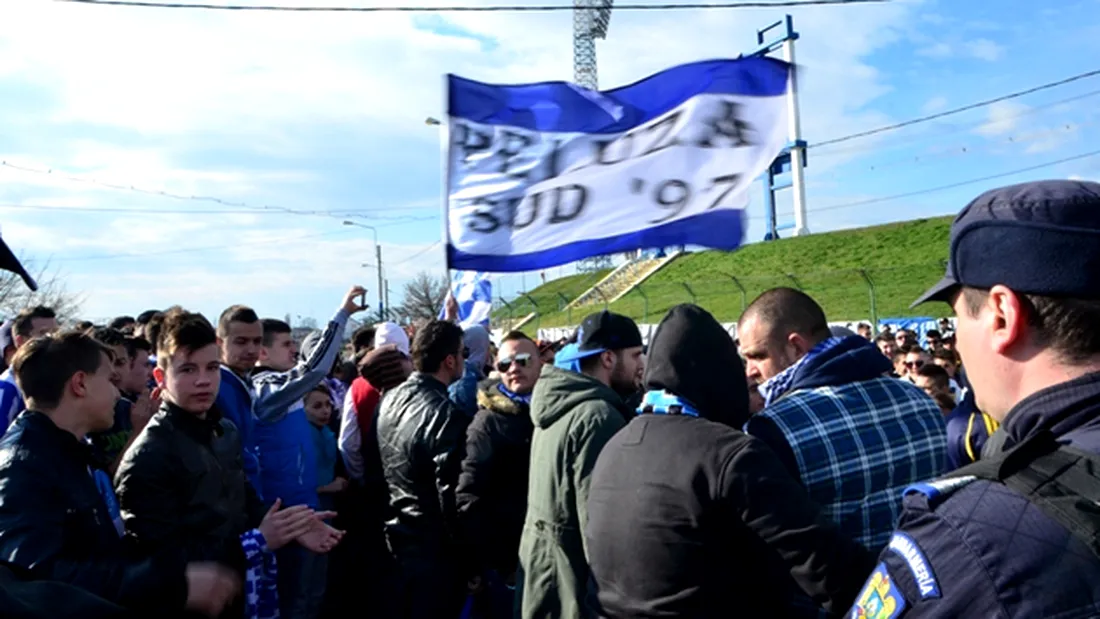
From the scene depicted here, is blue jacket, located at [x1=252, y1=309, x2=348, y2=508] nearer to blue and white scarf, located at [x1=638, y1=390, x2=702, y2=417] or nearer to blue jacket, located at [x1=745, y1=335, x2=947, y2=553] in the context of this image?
blue and white scarf, located at [x1=638, y1=390, x2=702, y2=417]

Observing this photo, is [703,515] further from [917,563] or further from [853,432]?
[917,563]

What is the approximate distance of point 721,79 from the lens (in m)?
4.82

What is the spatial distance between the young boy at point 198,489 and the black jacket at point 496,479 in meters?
0.98

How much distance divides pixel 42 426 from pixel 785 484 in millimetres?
2605

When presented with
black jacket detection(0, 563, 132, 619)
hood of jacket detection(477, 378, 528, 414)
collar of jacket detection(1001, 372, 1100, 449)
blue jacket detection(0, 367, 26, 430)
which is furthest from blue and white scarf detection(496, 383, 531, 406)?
collar of jacket detection(1001, 372, 1100, 449)

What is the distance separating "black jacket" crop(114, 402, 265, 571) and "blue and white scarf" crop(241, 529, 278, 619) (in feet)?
0.15

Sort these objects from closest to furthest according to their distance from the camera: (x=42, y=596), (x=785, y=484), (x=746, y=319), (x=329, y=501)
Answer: (x=42, y=596) → (x=785, y=484) → (x=746, y=319) → (x=329, y=501)

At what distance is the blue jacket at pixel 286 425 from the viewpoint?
16.3ft

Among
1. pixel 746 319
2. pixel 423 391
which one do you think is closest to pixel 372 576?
pixel 423 391

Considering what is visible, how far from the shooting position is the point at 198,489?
354 centimetres

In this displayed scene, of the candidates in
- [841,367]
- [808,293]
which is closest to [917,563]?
[841,367]

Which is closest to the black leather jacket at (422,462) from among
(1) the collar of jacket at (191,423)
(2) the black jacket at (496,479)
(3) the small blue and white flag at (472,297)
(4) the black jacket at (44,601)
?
(2) the black jacket at (496,479)

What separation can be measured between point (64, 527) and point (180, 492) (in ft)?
2.17

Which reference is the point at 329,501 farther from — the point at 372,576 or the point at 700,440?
the point at 700,440
